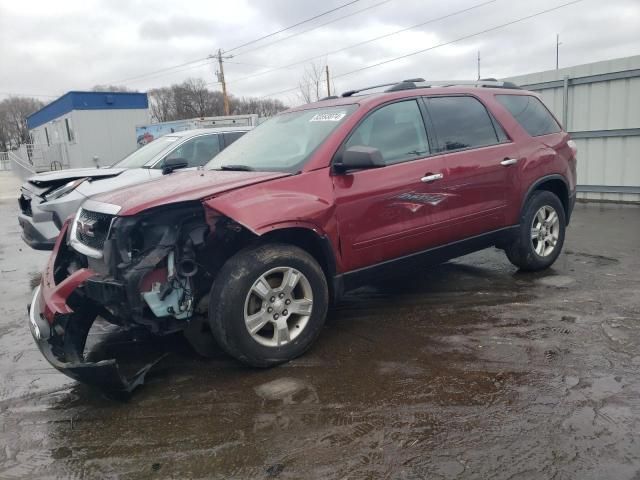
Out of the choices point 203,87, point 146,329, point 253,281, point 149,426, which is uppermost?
point 203,87

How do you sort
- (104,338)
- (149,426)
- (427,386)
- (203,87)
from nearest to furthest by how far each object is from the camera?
(149,426), (427,386), (104,338), (203,87)

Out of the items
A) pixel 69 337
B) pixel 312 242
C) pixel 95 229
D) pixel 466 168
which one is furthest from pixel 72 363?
pixel 466 168

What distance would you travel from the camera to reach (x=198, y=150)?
7574 mm

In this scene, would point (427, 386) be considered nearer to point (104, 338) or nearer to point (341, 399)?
point (341, 399)

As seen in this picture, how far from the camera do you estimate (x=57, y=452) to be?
2770mm

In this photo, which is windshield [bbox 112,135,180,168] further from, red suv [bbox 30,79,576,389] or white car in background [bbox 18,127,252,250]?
red suv [bbox 30,79,576,389]

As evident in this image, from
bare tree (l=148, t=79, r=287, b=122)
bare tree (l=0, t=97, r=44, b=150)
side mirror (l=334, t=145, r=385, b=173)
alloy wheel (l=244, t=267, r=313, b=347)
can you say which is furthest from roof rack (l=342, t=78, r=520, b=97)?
bare tree (l=0, t=97, r=44, b=150)

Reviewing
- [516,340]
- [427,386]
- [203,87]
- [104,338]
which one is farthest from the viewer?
[203,87]

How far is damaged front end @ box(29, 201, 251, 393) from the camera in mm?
3262

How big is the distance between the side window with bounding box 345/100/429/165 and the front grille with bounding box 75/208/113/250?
1.82 metres

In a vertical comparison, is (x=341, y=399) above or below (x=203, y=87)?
below

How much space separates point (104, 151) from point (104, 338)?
1070 inches

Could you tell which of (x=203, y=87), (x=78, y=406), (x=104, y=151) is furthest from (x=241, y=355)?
(x=203, y=87)

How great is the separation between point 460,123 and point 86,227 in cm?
320
